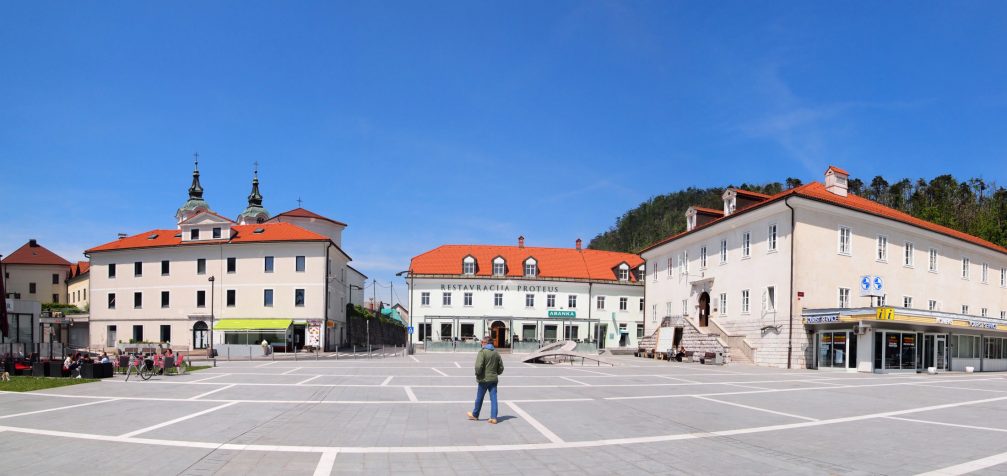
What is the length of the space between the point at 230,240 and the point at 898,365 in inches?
1912

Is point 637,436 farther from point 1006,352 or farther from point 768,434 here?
point 1006,352

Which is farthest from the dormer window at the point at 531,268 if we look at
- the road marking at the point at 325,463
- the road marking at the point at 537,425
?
the road marking at the point at 325,463

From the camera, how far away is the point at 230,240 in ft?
181

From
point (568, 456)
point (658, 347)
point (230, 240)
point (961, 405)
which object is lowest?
point (658, 347)

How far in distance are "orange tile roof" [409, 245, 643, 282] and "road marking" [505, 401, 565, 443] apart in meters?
Answer: 45.9

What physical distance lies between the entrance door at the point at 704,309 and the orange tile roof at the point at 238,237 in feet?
97.2

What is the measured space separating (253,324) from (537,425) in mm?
45111

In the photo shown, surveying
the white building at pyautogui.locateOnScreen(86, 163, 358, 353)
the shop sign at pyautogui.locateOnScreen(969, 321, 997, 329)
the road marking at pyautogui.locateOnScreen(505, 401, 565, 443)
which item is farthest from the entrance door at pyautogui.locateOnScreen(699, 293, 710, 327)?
the road marking at pyautogui.locateOnScreen(505, 401, 565, 443)

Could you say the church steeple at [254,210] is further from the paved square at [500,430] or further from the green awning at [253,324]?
the paved square at [500,430]

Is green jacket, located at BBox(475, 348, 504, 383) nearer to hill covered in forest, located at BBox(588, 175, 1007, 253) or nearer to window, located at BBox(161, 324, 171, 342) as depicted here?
window, located at BBox(161, 324, 171, 342)

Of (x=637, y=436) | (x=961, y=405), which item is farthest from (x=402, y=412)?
(x=961, y=405)

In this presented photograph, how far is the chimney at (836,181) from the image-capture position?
41.4 m

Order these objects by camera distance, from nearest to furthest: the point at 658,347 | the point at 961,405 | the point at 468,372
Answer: the point at 961,405 → the point at 468,372 → the point at 658,347

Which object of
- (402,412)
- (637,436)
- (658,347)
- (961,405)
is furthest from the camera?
(658,347)
